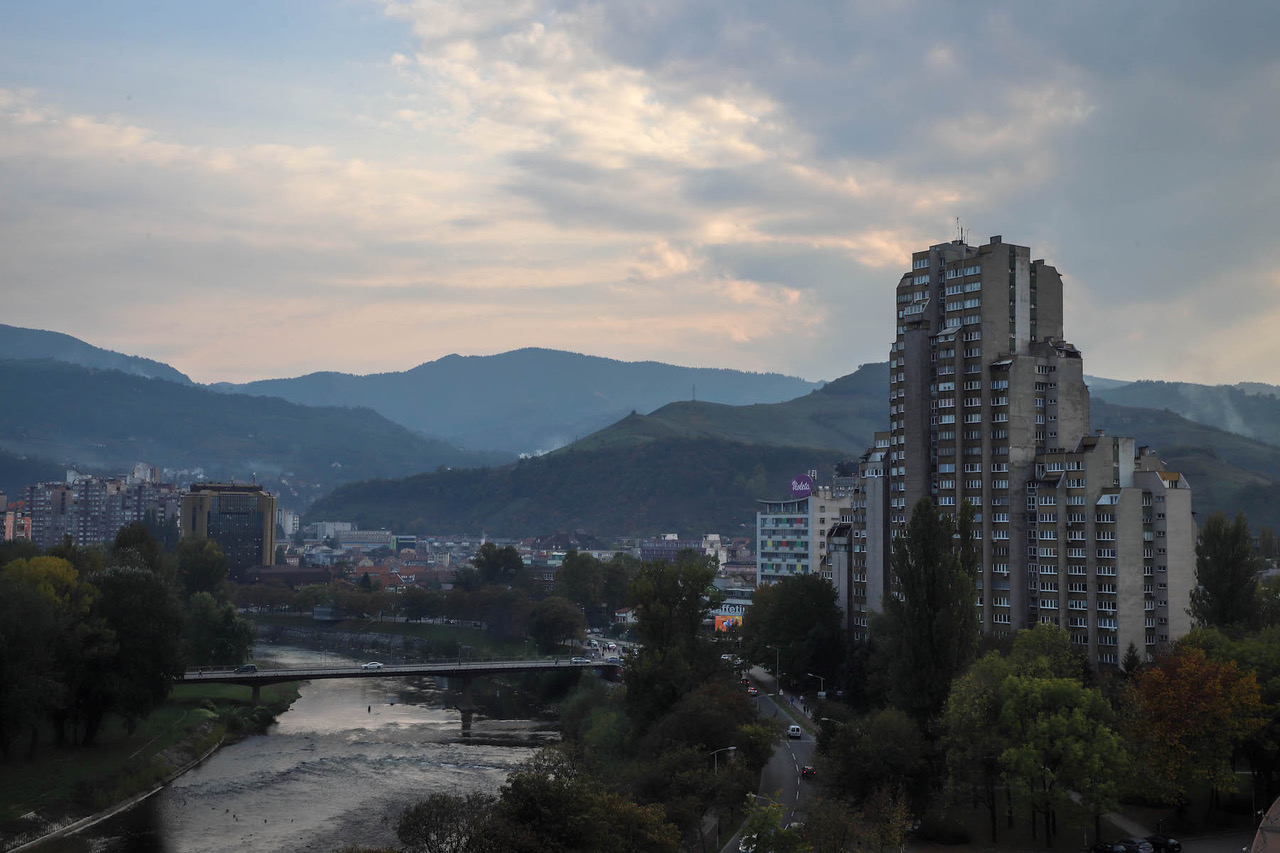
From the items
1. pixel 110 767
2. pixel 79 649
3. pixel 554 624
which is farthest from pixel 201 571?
pixel 79 649

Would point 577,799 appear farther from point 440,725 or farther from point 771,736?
point 440,725

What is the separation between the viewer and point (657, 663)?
3588 inches

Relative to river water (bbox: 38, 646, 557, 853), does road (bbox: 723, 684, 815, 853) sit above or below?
above

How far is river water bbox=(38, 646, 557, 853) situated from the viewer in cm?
7388

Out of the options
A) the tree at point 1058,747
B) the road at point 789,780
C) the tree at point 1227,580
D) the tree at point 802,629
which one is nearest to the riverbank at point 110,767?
the road at point 789,780

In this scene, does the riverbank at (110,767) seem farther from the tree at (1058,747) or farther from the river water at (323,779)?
the tree at (1058,747)

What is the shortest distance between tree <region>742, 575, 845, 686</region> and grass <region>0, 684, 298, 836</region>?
50390 mm

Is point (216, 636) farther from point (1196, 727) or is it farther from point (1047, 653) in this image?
point (1196, 727)

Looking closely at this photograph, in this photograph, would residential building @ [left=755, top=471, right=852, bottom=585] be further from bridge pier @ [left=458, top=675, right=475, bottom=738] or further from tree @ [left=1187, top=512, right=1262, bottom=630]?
tree @ [left=1187, top=512, right=1262, bottom=630]

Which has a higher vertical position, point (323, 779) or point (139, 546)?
point (139, 546)

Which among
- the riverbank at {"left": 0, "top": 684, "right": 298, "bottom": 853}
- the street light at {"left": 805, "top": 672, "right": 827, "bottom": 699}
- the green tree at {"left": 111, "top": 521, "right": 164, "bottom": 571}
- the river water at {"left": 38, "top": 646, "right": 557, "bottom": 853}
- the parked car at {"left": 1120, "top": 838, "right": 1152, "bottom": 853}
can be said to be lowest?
the river water at {"left": 38, "top": 646, "right": 557, "bottom": 853}

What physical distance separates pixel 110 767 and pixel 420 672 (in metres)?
42.4

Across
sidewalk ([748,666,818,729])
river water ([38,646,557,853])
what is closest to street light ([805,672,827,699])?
sidewalk ([748,666,818,729])

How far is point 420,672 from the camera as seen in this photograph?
417ft
